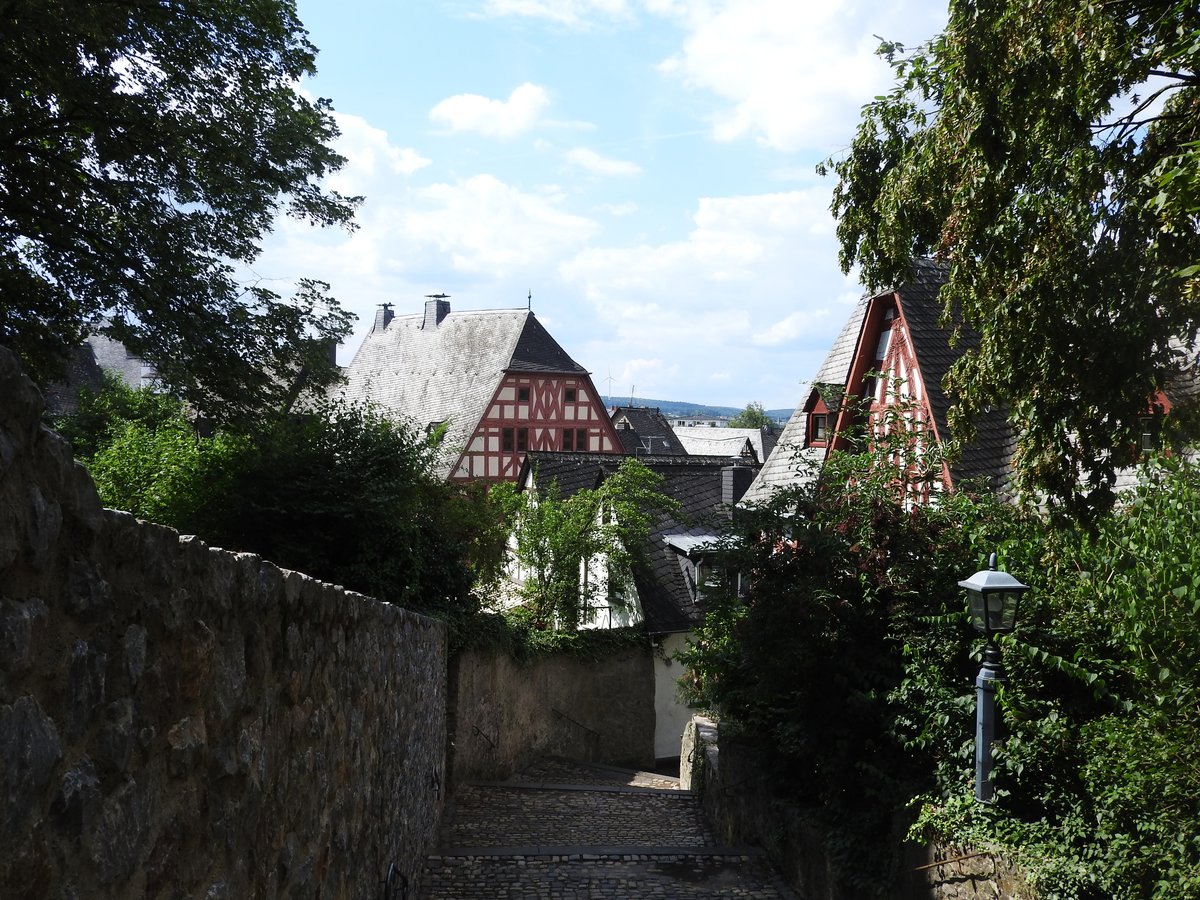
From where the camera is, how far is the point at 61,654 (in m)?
1.84

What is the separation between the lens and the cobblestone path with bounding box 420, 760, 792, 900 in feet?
29.8

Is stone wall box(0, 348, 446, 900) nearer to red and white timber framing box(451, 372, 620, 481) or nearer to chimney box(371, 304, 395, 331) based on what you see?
red and white timber framing box(451, 372, 620, 481)

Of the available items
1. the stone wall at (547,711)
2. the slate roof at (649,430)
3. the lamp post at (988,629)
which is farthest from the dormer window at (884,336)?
the slate roof at (649,430)

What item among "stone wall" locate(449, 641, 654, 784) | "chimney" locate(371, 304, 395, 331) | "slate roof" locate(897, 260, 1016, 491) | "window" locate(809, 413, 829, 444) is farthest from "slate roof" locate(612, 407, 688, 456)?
"slate roof" locate(897, 260, 1016, 491)

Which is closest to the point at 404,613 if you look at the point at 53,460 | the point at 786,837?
the point at 786,837

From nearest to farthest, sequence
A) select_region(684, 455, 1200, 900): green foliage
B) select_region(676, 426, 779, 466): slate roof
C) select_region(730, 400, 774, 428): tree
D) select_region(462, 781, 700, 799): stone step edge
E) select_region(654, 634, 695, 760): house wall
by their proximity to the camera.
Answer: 1. select_region(684, 455, 1200, 900): green foliage
2. select_region(462, 781, 700, 799): stone step edge
3. select_region(654, 634, 695, 760): house wall
4. select_region(676, 426, 779, 466): slate roof
5. select_region(730, 400, 774, 428): tree

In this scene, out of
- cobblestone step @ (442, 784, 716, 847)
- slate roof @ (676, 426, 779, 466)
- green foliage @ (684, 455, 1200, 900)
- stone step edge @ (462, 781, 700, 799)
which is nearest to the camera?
green foliage @ (684, 455, 1200, 900)

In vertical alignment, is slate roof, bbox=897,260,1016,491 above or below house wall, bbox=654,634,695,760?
above

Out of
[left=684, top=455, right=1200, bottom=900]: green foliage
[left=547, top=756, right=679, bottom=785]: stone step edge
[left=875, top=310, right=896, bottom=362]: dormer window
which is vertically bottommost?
[left=547, top=756, right=679, bottom=785]: stone step edge

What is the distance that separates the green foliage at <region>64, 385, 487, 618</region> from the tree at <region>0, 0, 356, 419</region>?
3.58 ft

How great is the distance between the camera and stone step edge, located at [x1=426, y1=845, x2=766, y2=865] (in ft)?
33.3

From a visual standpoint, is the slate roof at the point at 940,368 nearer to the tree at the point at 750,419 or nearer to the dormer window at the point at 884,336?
the dormer window at the point at 884,336

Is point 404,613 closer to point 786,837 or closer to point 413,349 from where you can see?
point 786,837

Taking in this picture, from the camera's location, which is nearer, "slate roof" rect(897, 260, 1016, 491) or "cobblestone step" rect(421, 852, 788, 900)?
"cobblestone step" rect(421, 852, 788, 900)
